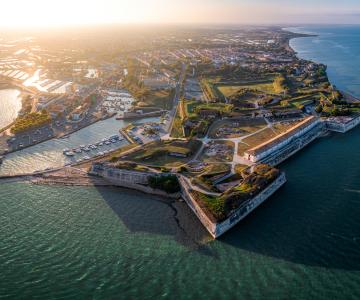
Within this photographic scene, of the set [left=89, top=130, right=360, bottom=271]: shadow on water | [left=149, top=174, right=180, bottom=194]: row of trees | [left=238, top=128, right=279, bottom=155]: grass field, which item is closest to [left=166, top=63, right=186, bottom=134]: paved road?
[left=238, top=128, right=279, bottom=155]: grass field

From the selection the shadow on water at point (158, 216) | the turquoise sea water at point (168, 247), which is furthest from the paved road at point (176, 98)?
the turquoise sea water at point (168, 247)

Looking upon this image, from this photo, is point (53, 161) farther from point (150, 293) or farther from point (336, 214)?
point (336, 214)

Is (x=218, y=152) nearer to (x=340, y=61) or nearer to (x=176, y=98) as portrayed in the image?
(x=176, y=98)

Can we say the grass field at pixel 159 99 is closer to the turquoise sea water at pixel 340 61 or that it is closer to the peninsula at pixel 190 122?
the peninsula at pixel 190 122

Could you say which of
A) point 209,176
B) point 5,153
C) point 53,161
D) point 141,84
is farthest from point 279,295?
point 141,84

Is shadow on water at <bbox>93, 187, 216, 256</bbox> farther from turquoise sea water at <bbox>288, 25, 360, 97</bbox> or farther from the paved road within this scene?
turquoise sea water at <bbox>288, 25, 360, 97</bbox>

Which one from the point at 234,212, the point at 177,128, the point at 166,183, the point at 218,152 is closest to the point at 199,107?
the point at 177,128
